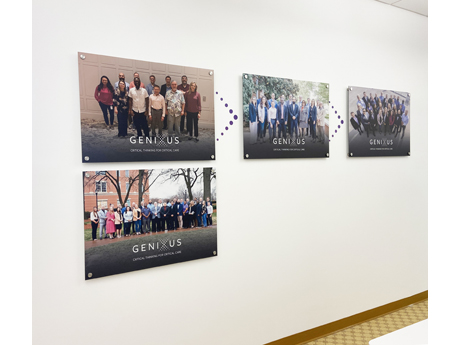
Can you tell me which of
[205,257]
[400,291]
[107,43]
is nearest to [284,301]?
[205,257]

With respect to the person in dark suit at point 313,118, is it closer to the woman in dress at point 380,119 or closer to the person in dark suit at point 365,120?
the person in dark suit at point 365,120

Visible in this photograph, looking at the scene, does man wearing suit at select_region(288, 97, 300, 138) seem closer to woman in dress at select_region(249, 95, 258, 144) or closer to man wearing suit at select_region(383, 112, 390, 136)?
woman in dress at select_region(249, 95, 258, 144)

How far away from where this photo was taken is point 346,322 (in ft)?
8.83

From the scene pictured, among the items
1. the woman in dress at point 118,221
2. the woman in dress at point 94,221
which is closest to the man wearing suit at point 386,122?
the woman in dress at point 118,221

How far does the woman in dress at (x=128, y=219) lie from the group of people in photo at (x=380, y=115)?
187 cm

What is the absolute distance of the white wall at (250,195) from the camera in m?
1.68

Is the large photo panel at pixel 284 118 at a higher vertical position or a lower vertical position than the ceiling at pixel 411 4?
lower

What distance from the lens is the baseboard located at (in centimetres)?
242

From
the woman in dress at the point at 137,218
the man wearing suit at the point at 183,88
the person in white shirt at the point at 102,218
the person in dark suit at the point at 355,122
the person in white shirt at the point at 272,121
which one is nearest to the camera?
the person in white shirt at the point at 102,218

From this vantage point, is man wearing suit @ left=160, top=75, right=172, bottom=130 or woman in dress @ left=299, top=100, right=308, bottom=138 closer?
man wearing suit @ left=160, top=75, right=172, bottom=130

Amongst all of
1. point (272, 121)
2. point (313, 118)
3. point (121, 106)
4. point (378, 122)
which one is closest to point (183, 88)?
point (121, 106)

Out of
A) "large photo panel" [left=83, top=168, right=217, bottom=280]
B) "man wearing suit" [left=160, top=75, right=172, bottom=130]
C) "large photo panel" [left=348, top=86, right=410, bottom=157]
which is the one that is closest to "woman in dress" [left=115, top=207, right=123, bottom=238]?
"large photo panel" [left=83, top=168, right=217, bottom=280]

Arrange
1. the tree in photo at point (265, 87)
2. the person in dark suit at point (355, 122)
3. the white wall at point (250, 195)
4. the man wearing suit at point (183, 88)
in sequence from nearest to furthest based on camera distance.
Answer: the white wall at point (250, 195), the man wearing suit at point (183, 88), the tree in photo at point (265, 87), the person in dark suit at point (355, 122)

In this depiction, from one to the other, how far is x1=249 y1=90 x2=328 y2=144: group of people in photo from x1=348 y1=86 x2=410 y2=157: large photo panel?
336 millimetres
